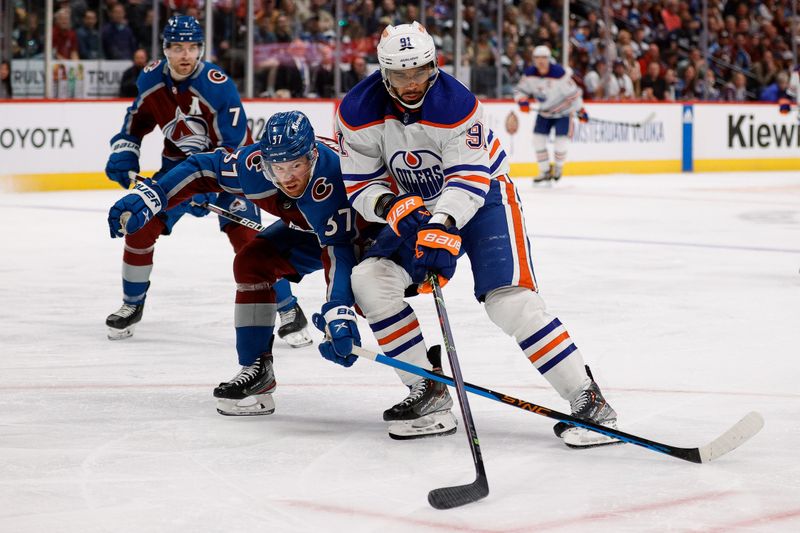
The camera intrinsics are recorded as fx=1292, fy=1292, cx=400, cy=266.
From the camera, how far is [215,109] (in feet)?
15.8

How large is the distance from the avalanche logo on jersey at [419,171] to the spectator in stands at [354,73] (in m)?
9.08

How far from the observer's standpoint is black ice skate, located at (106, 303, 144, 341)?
4645mm

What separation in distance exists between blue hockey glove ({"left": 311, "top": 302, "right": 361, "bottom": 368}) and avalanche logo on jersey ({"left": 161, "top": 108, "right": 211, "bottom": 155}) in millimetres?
1852

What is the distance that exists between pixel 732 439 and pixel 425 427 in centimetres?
75

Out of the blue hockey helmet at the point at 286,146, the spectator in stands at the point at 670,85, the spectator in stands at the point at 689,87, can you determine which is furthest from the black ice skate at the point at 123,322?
the spectator in stands at the point at 689,87

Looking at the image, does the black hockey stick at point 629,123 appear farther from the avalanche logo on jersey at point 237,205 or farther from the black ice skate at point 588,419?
the black ice skate at point 588,419

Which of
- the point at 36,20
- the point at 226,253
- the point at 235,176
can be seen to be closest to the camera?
the point at 235,176

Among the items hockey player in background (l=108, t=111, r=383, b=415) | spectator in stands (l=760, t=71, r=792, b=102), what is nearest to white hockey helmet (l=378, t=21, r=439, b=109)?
hockey player in background (l=108, t=111, r=383, b=415)

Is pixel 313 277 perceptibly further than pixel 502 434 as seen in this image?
Yes

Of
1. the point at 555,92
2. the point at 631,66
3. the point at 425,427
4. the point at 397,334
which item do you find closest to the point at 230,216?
the point at 397,334

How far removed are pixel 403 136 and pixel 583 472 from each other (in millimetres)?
958

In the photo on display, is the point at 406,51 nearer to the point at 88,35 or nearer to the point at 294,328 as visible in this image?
the point at 294,328

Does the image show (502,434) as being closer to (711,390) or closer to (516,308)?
(516,308)

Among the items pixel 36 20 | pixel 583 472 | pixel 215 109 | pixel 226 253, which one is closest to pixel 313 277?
pixel 226 253
